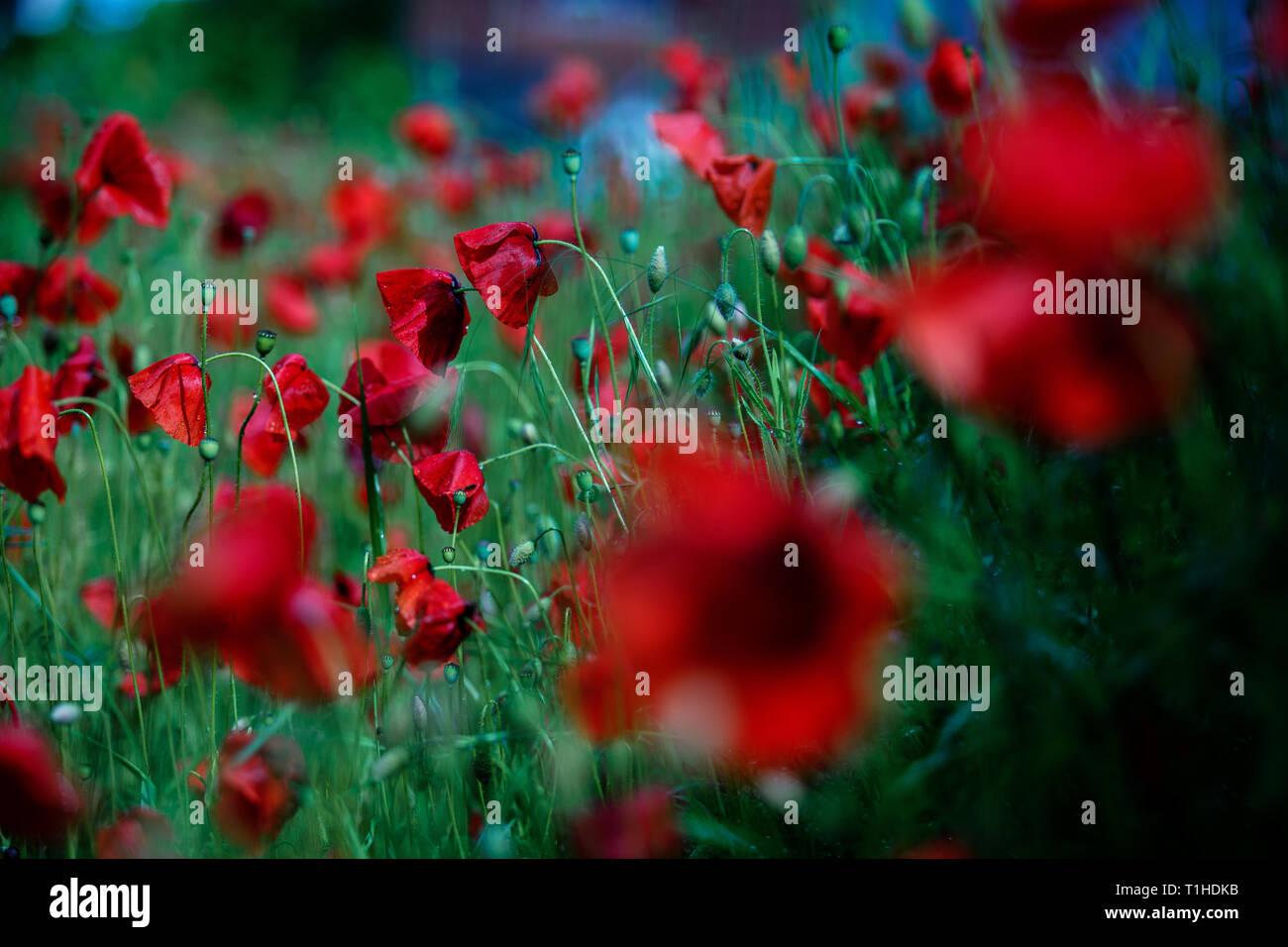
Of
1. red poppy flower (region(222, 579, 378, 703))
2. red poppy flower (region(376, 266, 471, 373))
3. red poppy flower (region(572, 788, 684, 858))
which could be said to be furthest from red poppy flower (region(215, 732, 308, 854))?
red poppy flower (region(376, 266, 471, 373))

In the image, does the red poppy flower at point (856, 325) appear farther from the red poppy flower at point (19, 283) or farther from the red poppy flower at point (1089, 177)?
the red poppy flower at point (19, 283)

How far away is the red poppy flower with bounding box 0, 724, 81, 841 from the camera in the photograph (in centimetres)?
70

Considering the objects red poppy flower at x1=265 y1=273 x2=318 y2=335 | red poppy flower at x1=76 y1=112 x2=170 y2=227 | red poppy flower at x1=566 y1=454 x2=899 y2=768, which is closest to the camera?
red poppy flower at x1=566 y1=454 x2=899 y2=768

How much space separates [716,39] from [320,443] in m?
1.32

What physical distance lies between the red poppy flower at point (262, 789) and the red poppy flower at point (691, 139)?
632 mm

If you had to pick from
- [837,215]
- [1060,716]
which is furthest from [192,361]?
[837,215]

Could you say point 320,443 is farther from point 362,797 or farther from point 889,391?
point 889,391

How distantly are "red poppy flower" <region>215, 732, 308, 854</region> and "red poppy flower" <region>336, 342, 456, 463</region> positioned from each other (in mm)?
287

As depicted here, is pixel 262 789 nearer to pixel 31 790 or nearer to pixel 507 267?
pixel 31 790

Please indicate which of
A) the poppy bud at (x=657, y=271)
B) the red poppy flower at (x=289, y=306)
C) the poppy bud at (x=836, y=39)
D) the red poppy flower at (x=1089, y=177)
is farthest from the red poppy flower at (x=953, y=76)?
the red poppy flower at (x=289, y=306)

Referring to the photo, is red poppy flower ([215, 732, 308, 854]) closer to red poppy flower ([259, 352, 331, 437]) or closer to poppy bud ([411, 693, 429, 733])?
poppy bud ([411, 693, 429, 733])

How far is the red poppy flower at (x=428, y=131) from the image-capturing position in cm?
194

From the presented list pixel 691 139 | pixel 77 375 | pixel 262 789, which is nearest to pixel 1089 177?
pixel 691 139

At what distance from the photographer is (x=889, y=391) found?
942mm
